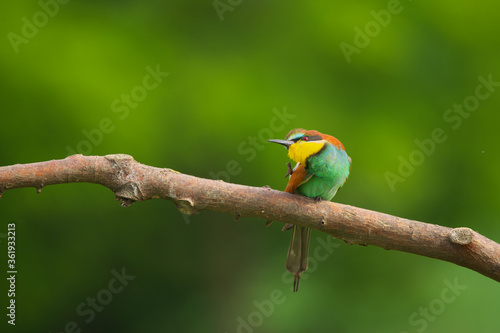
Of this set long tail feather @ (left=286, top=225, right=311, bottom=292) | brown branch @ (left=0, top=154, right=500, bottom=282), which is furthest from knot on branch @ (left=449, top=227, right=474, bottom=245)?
long tail feather @ (left=286, top=225, right=311, bottom=292)

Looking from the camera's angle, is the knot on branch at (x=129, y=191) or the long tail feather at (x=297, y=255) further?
the long tail feather at (x=297, y=255)

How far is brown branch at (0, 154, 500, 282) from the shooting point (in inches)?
92.8

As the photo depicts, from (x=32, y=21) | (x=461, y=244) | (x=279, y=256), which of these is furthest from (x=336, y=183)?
(x=32, y=21)

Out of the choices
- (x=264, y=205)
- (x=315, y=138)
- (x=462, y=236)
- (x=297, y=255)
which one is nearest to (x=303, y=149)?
(x=315, y=138)

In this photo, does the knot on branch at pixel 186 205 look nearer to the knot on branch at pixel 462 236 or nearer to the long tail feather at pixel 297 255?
the long tail feather at pixel 297 255

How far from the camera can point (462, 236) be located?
2.44 meters

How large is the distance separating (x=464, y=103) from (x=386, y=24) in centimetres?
95

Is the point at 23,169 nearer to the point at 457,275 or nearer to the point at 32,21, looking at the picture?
the point at 32,21

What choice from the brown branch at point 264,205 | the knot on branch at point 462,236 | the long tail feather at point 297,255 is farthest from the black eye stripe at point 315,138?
the knot on branch at point 462,236

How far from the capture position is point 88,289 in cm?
509

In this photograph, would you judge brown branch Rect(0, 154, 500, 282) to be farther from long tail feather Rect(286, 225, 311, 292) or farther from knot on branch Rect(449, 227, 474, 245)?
long tail feather Rect(286, 225, 311, 292)

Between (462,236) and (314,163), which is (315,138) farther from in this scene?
(462,236)

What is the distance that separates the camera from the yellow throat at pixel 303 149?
9.06ft

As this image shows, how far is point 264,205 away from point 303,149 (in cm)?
40
